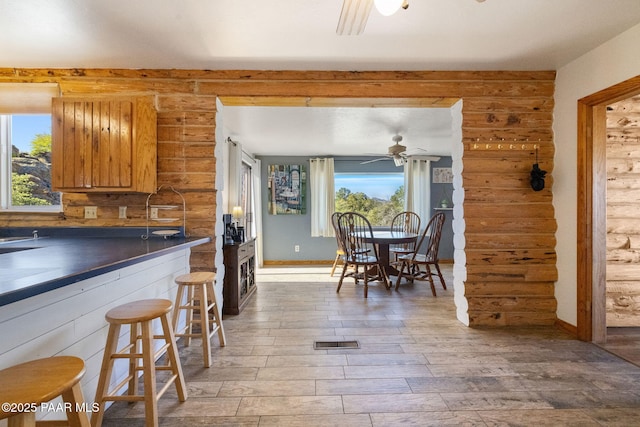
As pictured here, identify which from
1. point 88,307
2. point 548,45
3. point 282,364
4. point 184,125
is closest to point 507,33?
point 548,45

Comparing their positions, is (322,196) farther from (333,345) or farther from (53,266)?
(53,266)

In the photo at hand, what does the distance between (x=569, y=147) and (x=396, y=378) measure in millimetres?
2414

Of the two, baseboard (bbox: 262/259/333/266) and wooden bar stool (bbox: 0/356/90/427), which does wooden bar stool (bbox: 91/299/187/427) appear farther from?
baseboard (bbox: 262/259/333/266)

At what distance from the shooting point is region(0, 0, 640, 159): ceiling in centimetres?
184

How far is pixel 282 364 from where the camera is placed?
2.04 metres

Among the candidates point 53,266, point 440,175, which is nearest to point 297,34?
point 53,266

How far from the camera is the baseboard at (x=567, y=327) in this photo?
2492 mm

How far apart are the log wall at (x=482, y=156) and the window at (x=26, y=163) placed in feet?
4.02

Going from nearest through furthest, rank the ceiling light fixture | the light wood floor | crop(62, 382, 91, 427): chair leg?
crop(62, 382, 91, 427): chair leg
the ceiling light fixture
the light wood floor

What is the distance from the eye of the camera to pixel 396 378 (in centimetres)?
187

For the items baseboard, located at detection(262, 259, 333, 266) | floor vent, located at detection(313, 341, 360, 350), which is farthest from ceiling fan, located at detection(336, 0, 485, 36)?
baseboard, located at detection(262, 259, 333, 266)

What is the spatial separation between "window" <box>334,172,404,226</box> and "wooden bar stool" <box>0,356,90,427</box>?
17.1 ft

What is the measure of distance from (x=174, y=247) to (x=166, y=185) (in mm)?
1013

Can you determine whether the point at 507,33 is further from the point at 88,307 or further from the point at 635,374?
the point at 88,307
